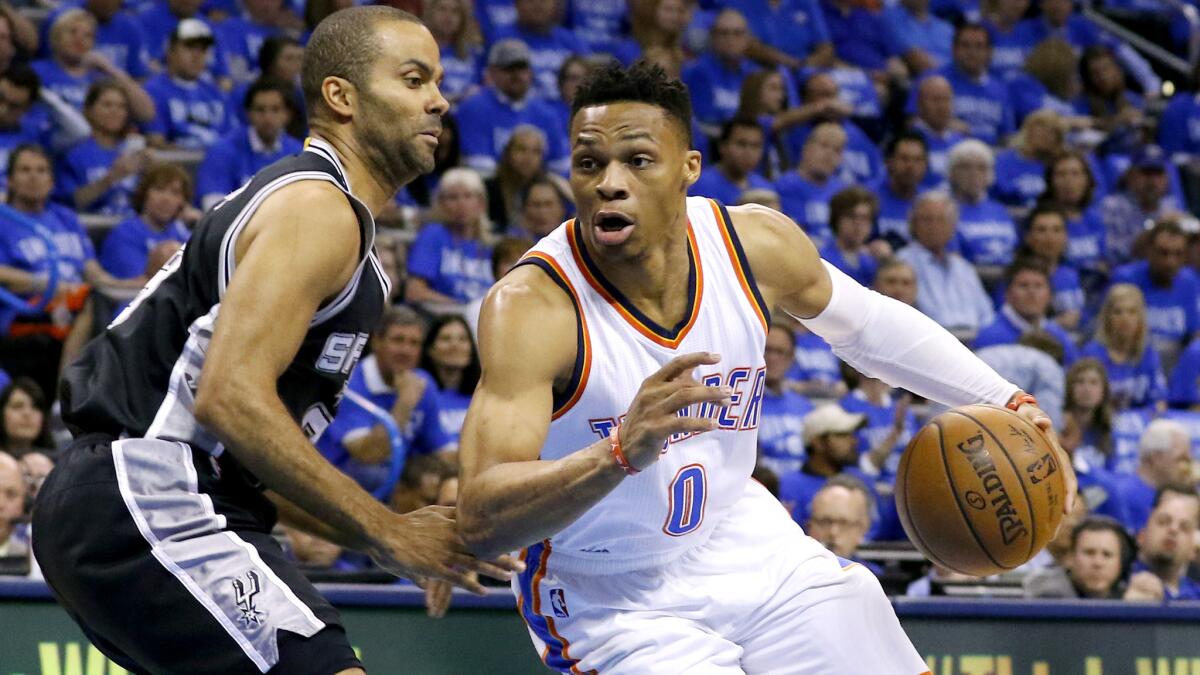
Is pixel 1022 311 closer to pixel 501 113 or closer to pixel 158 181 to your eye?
pixel 501 113

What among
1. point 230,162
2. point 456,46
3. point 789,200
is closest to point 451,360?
point 230,162

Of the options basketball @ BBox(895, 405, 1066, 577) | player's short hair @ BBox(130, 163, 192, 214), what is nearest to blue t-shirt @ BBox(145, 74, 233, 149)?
player's short hair @ BBox(130, 163, 192, 214)

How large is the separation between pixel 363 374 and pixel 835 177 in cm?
438

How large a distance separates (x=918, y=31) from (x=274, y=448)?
10363mm

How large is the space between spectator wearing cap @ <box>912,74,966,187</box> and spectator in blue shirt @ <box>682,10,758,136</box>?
1303mm

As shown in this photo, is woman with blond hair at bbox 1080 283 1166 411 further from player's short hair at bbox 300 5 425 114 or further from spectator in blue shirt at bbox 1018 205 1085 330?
player's short hair at bbox 300 5 425 114

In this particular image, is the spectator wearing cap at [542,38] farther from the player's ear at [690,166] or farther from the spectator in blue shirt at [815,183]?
the player's ear at [690,166]

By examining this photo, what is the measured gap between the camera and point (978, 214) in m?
10.9

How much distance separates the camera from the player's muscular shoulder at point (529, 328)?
12.3 feet

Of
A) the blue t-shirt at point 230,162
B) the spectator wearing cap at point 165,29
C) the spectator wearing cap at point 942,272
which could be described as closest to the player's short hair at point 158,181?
the blue t-shirt at point 230,162

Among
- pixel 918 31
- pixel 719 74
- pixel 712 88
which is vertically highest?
pixel 918 31

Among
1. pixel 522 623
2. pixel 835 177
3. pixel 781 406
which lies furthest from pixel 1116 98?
pixel 522 623

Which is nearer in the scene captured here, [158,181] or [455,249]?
[158,181]

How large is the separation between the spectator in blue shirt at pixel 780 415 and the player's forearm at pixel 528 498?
15.6 feet
